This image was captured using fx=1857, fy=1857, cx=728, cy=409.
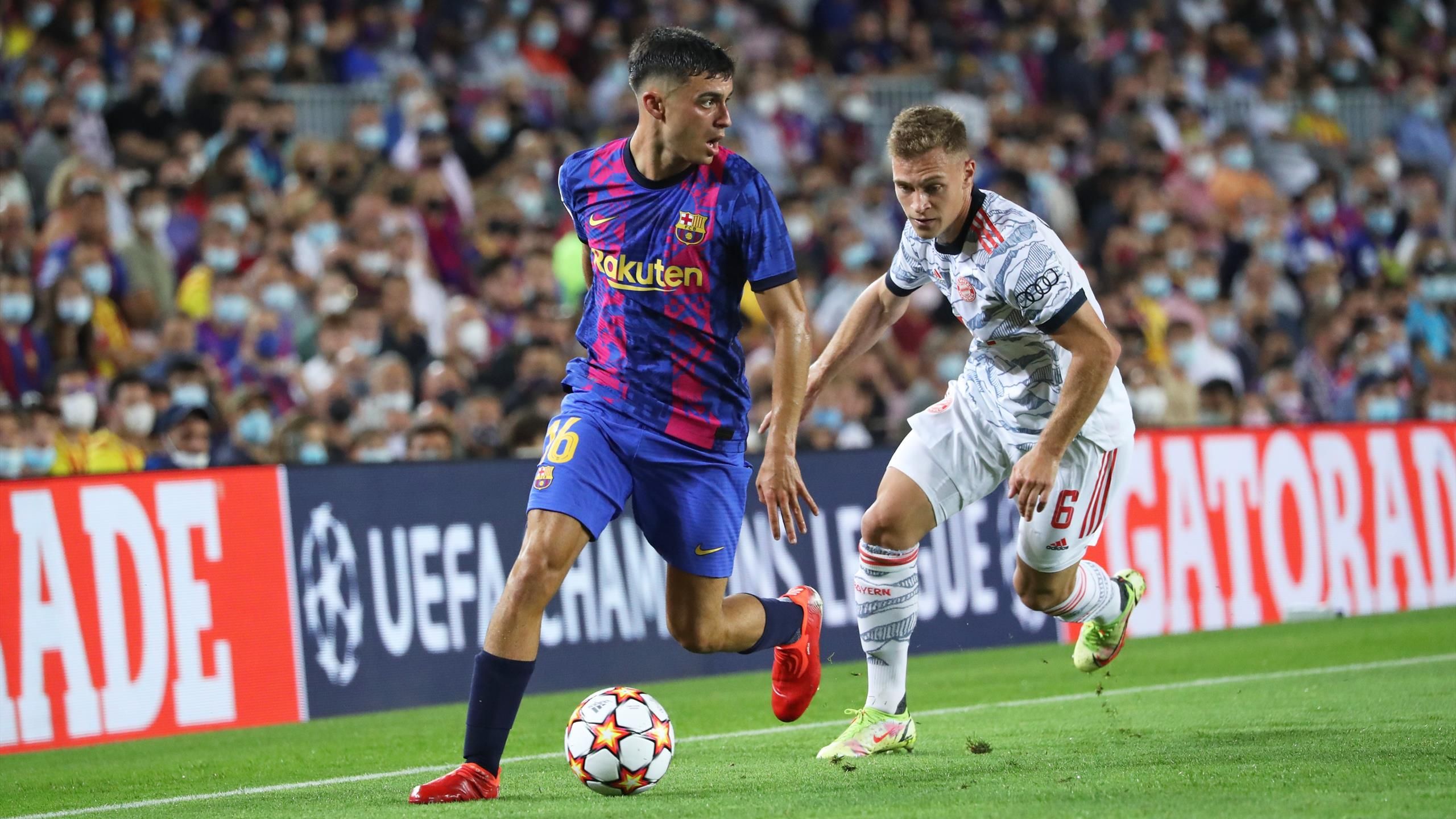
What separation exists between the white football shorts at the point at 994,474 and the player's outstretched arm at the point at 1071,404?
2.08 feet

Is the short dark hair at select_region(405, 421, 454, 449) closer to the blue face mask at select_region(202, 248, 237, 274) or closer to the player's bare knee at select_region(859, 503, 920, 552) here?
the blue face mask at select_region(202, 248, 237, 274)

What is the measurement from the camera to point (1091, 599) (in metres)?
8.06

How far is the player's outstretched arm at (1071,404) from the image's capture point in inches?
265

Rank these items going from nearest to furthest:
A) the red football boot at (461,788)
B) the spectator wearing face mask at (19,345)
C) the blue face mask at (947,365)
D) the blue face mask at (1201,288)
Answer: the red football boot at (461,788) → the spectator wearing face mask at (19,345) → the blue face mask at (947,365) → the blue face mask at (1201,288)

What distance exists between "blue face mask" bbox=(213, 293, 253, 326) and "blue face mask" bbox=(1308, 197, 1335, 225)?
1230 centimetres

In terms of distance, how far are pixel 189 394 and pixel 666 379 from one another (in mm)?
6456

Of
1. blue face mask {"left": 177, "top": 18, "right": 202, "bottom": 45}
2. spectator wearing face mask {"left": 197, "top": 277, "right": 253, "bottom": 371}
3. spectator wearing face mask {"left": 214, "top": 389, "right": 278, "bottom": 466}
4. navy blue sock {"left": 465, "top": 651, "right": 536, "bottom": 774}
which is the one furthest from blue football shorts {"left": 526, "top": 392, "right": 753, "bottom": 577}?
blue face mask {"left": 177, "top": 18, "right": 202, "bottom": 45}

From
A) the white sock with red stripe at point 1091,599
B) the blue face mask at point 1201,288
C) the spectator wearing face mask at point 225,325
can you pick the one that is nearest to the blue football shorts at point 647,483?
the white sock with red stripe at point 1091,599

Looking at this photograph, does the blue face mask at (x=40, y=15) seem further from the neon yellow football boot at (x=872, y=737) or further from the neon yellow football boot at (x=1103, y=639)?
the neon yellow football boot at (x=872, y=737)

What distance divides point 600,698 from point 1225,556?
8272 mm

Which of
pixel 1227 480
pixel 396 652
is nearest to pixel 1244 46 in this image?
pixel 1227 480

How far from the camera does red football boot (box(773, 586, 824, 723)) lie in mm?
7234

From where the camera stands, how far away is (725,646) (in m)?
6.88

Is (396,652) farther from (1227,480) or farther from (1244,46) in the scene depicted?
(1244,46)
